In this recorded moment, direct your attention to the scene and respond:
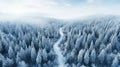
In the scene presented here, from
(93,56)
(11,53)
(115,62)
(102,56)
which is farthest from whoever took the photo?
(11,53)

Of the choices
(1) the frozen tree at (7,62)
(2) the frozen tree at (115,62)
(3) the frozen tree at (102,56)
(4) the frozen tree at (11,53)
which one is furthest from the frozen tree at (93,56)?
(4) the frozen tree at (11,53)

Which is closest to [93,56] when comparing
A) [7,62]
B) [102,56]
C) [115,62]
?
[102,56]

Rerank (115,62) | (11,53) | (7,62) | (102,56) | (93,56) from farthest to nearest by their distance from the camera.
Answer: (11,53) → (102,56) → (93,56) → (115,62) → (7,62)

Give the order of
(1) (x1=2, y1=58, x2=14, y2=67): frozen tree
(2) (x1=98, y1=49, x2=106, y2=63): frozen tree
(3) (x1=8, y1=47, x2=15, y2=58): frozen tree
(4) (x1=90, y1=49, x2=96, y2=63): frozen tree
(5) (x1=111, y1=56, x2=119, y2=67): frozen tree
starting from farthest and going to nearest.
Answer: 1. (3) (x1=8, y1=47, x2=15, y2=58): frozen tree
2. (2) (x1=98, y1=49, x2=106, y2=63): frozen tree
3. (4) (x1=90, y1=49, x2=96, y2=63): frozen tree
4. (5) (x1=111, y1=56, x2=119, y2=67): frozen tree
5. (1) (x1=2, y1=58, x2=14, y2=67): frozen tree

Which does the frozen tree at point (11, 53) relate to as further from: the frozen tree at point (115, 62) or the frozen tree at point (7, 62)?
the frozen tree at point (115, 62)

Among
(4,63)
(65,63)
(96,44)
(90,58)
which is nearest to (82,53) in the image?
(90,58)

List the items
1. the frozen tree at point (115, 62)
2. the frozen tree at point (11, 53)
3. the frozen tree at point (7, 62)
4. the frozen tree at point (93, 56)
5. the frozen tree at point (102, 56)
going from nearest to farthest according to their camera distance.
A: 1. the frozen tree at point (7, 62)
2. the frozen tree at point (115, 62)
3. the frozen tree at point (93, 56)
4. the frozen tree at point (102, 56)
5. the frozen tree at point (11, 53)

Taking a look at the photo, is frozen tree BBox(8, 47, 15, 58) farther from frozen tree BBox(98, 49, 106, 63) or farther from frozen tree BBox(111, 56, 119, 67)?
frozen tree BBox(111, 56, 119, 67)

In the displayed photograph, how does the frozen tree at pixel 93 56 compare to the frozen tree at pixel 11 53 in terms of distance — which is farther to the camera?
the frozen tree at pixel 11 53

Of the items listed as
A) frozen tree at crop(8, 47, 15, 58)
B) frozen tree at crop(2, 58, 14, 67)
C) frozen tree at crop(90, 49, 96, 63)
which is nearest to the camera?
frozen tree at crop(2, 58, 14, 67)

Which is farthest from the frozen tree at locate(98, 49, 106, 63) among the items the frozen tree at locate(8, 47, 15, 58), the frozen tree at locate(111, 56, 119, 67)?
the frozen tree at locate(8, 47, 15, 58)

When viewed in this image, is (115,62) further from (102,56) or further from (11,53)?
(11,53)

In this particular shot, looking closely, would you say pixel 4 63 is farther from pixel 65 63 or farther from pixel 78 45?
pixel 78 45
